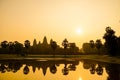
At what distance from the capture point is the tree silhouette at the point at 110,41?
98.3 m

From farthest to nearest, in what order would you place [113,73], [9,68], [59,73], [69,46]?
[69,46]
[9,68]
[59,73]
[113,73]

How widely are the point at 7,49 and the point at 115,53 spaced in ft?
307

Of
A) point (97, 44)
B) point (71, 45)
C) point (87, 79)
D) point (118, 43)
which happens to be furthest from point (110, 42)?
point (87, 79)

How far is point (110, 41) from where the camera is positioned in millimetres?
101000

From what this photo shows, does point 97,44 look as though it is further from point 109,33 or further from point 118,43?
point 118,43

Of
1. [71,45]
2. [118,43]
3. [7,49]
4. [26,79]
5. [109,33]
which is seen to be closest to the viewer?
[26,79]

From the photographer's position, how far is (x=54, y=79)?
30.3m

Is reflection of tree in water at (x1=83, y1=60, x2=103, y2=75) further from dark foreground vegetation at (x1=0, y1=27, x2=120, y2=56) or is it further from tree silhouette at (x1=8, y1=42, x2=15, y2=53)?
tree silhouette at (x1=8, y1=42, x2=15, y2=53)

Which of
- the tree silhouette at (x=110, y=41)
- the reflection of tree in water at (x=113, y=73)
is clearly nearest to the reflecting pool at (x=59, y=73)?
the reflection of tree in water at (x=113, y=73)

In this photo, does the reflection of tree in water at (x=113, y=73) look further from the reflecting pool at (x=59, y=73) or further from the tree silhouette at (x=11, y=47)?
the tree silhouette at (x=11, y=47)

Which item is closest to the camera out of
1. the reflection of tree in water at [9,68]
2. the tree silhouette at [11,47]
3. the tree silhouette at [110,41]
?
the reflection of tree in water at [9,68]

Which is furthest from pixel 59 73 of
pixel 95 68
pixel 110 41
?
pixel 110 41

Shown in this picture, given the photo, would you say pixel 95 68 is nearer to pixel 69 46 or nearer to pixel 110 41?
pixel 110 41

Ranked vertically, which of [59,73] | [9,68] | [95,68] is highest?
[9,68]
